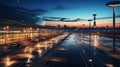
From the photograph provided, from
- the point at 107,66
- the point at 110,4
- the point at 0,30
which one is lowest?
the point at 107,66

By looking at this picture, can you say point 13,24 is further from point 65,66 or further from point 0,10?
point 65,66

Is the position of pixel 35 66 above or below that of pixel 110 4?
below

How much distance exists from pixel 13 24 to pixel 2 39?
14.8 m

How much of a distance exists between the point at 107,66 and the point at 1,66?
9.11 metres

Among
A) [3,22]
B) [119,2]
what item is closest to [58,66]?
[119,2]

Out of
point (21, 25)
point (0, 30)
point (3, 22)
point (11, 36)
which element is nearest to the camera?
point (3, 22)

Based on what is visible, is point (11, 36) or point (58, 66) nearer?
point (58, 66)

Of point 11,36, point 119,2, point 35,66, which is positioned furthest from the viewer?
point 11,36

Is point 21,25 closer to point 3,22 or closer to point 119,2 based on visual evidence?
point 3,22

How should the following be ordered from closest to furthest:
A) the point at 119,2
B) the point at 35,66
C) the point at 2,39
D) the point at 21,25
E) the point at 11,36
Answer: the point at 35,66, the point at 119,2, the point at 21,25, the point at 2,39, the point at 11,36

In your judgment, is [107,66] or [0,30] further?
[0,30]

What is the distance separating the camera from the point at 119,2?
31.2 meters

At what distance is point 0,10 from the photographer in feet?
173

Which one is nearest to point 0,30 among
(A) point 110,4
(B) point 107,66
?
(A) point 110,4
